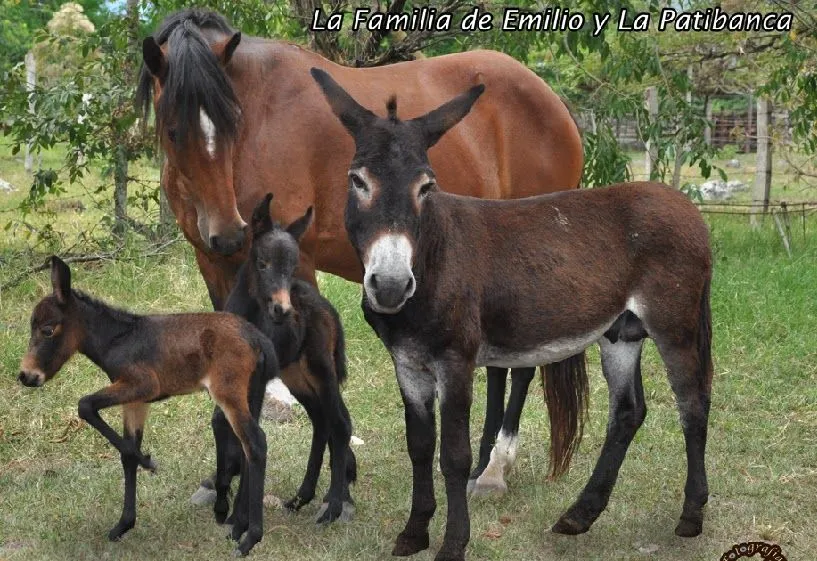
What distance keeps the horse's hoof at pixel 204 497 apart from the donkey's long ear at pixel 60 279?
1251 mm

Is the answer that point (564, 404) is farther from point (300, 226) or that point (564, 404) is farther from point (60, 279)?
point (60, 279)

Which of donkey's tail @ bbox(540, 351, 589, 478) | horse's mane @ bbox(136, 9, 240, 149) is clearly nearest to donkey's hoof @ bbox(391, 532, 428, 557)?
donkey's tail @ bbox(540, 351, 589, 478)

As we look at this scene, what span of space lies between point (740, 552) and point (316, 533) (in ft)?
6.02

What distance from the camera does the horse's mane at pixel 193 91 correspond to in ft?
15.6

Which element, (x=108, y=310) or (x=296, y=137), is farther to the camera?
(x=296, y=137)

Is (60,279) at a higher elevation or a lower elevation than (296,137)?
lower

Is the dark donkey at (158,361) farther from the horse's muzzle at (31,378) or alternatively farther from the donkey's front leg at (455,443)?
the donkey's front leg at (455,443)

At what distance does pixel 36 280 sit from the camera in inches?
352

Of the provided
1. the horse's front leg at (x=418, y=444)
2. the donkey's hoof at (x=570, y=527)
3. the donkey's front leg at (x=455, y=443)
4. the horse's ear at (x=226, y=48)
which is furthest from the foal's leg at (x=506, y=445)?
the horse's ear at (x=226, y=48)

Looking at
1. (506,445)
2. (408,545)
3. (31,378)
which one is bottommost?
(408,545)

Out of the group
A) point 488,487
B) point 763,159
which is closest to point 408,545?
point 488,487

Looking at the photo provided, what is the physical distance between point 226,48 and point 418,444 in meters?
2.10

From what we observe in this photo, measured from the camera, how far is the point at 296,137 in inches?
211

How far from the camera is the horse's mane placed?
15.6ft
